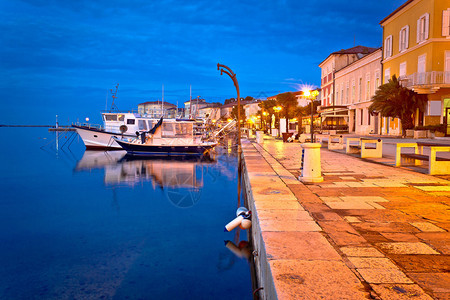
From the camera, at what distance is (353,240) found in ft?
11.5

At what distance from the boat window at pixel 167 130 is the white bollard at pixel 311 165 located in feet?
72.6

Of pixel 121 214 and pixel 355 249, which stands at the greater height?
→ pixel 355 249

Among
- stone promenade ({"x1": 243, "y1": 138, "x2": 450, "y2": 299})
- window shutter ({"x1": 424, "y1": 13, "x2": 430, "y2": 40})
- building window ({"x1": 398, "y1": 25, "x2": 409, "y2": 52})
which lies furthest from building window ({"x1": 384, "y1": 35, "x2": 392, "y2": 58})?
stone promenade ({"x1": 243, "y1": 138, "x2": 450, "y2": 299})

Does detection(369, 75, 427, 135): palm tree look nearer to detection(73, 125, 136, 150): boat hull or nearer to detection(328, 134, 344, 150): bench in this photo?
detection(328, 134, 344, 150): bench

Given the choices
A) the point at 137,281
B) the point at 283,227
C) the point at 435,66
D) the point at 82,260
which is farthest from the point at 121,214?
the point at 435,66

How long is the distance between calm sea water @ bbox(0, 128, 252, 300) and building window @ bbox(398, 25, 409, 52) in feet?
54.6

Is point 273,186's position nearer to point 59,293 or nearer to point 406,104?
point 59,293

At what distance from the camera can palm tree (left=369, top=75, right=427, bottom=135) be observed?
21.6 m

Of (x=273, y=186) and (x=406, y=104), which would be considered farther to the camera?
(x=406, y=104)

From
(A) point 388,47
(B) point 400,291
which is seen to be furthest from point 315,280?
(A) point 388,47

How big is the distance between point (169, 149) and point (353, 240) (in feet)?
82.3

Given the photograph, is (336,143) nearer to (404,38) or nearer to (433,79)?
(433,79)

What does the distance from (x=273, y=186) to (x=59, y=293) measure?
4.05 metres

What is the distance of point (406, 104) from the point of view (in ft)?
70.3
